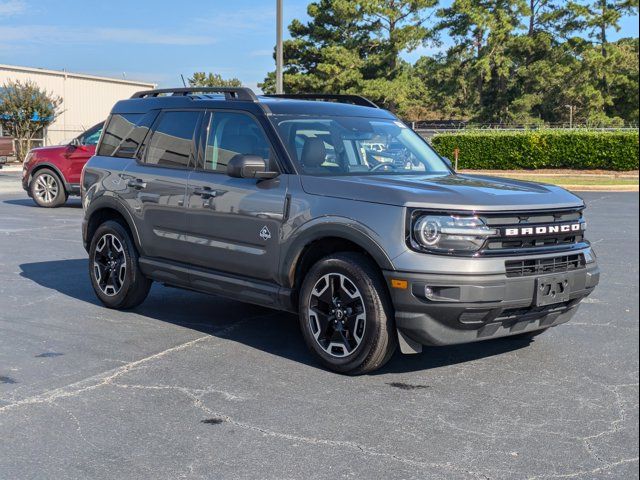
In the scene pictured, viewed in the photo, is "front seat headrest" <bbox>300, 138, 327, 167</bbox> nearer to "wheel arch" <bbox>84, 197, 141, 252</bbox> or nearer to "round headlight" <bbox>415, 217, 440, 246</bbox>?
"round headlight" <bbox>415, 217, 440, 246</bbox>

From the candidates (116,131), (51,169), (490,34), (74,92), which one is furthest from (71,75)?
(116,131)

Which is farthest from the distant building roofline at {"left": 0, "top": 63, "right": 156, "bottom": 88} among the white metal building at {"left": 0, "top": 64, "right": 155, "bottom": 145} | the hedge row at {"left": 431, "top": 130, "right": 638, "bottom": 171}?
the hedge row at {"left": 431, "top": 130, "right": 638, "bottom": 171}

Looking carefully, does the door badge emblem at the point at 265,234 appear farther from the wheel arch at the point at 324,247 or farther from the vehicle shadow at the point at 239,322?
the vehicle shadow at the point at 239,322

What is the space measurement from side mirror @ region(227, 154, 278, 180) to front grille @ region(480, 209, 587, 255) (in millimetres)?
1683

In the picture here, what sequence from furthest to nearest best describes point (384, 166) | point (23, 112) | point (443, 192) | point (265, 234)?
point (23, 112)
point (384, 166)
point (265, 234)
point (443, 192)

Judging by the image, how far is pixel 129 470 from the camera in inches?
148

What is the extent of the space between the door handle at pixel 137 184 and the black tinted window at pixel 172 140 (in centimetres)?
20

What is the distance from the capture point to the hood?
4.89m

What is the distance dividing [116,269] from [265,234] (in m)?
2.07

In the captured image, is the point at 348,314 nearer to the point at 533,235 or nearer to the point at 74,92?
the point at 533,235

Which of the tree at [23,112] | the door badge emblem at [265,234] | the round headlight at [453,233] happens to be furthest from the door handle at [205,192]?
the tree at [23,112]

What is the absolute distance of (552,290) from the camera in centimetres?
503

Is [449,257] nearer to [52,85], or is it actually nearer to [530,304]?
[530,304]

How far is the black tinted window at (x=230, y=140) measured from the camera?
19.9 ft
